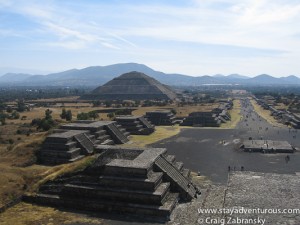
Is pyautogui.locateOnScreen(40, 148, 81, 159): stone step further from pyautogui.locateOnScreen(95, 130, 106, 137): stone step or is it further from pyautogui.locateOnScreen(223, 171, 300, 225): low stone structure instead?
pyautogui.locateOnScreen(223, 171, 300, 225): low stone structure

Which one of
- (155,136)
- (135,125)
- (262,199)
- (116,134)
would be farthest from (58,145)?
(135,125)

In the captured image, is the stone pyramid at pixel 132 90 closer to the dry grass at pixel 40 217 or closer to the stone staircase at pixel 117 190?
the stone staircase at pixel 117 190

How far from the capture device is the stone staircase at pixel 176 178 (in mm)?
28938

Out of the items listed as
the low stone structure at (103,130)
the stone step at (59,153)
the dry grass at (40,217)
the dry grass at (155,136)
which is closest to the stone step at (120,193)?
the dry grass at (40,217)

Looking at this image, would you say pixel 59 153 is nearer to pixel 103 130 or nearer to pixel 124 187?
pixel 103 130

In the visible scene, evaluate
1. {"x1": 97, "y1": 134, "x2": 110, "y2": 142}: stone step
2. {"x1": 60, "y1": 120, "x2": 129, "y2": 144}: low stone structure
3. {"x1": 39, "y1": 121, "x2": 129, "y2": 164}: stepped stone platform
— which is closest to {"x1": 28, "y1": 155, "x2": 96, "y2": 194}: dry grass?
{"x1": 39, "y1": 121, "x2": 129, "y2": 164}: stepped stone platform

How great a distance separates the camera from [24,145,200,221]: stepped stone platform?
26234 mm

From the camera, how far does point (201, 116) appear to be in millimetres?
80875

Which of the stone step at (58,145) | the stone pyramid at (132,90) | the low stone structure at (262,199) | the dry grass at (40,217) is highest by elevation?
the stone pyramid at (132,90)

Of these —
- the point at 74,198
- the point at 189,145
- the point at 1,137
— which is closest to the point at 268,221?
the point at 74,198

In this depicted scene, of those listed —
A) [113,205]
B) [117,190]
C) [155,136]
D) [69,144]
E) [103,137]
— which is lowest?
[155,136]

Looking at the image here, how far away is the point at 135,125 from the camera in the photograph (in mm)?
65062

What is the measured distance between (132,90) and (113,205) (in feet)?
488

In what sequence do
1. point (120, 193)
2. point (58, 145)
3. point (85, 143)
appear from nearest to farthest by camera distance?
point (120, 193) < point (58, 145) < point (85, 143)
